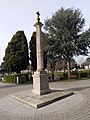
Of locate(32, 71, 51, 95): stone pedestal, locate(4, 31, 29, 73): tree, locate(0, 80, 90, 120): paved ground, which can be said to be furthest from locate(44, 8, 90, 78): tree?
locate(0, 80, 90, 120): paved ground

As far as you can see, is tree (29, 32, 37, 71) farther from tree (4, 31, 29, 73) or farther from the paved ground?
the paved ground

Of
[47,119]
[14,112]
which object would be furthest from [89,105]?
[14,112]

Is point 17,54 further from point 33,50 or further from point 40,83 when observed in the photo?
point 40,83

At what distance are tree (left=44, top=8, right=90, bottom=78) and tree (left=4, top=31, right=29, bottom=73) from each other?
541cm

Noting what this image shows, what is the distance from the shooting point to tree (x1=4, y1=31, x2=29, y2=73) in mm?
34156

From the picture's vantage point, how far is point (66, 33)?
31391mm

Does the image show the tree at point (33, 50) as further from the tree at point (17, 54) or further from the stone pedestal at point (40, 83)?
the stone pedestal at point (40, 83)

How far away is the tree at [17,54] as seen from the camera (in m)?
34.2

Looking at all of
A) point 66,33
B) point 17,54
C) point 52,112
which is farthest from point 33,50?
point 52,112

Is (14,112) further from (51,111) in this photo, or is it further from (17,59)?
(17,59)

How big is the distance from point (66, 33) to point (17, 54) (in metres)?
9.34

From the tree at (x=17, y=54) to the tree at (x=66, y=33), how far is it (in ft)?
Answer: 17.8

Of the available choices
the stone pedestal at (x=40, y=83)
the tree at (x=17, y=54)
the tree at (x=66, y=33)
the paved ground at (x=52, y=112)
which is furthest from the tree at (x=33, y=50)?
the paved ground at (x=52, y=112)

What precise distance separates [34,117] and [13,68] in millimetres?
27171
